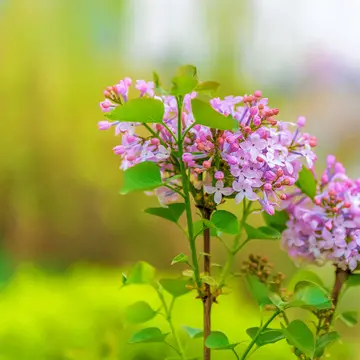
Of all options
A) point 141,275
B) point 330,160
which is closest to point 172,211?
point 141,275

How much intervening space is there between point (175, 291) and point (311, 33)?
2379mm

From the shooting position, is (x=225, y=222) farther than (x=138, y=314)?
No

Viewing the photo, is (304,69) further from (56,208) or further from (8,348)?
(8,348)

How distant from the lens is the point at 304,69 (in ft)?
9.87

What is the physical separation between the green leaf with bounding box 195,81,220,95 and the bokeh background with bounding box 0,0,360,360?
2.16 meters

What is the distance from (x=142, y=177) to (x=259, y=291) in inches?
8.5

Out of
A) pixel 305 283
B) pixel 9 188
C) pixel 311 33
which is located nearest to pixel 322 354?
Result: pixel 305 283

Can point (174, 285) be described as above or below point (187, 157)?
below

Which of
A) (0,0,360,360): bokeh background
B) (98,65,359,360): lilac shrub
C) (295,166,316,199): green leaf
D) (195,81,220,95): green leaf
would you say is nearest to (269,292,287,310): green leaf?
(98,65,359,360): lilac shrub

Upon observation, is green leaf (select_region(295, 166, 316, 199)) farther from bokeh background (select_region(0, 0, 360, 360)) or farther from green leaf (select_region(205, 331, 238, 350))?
bokeh background (select_region(0, 0, 360, 360))

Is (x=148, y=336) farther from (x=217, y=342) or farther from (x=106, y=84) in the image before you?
(x=106, y=84)

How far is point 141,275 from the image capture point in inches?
27.0

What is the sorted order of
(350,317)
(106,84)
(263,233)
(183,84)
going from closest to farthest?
(183,84)
(263,233)
(350,317)
(106,84)

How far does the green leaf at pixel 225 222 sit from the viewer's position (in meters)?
0.60
